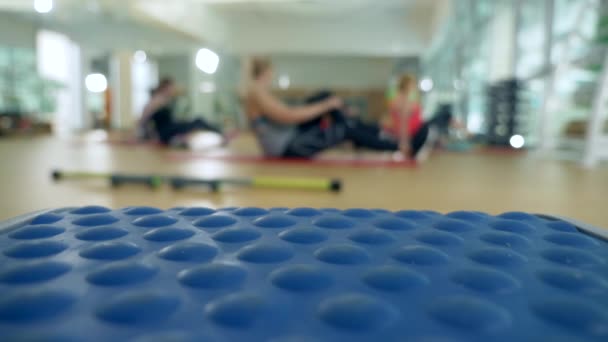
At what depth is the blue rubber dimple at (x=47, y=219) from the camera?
79 centimetres

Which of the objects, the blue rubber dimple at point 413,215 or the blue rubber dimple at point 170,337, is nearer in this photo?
the blue rubber dimple at point 170,337

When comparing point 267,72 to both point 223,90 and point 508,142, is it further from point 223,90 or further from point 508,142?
point 223,90

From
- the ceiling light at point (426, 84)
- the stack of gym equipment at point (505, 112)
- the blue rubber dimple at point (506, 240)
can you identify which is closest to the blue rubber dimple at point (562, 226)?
the blue rubber dimple at point (506, 240)

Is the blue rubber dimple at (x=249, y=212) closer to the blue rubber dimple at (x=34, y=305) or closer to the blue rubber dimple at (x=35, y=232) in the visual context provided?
the blue rubber dimple at (x=35, y=232)

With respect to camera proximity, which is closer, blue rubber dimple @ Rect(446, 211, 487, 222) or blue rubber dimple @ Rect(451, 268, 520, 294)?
blue rubber dimple @ Rect(451, 268, 520, 294)

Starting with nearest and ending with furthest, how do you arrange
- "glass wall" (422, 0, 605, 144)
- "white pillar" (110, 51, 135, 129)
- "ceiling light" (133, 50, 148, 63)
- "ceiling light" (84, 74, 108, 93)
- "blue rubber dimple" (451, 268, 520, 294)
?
"blue rubber dimple" (451, 268, 520, 294), "glass wall" (422, 0, 605, 144), "white pillar" (110, 51, 135, 129), "ceiling light" (133, 50, 148, 63), "ceiling light" (84, 74, 108, 93)

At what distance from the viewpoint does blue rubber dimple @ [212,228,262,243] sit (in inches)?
26.8

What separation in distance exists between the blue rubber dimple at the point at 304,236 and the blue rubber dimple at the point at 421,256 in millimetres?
131

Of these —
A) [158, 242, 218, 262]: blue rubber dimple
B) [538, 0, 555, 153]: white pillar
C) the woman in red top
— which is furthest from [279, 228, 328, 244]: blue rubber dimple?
[538, 0, 555, 153]: white pillar

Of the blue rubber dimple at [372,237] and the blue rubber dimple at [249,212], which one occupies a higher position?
the blue rubber dimple at [249,212]

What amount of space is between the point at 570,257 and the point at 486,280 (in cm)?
19

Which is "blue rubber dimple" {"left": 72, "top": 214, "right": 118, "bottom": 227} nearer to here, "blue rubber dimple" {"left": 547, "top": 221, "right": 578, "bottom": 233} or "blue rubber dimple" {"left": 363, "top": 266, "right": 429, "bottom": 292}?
"blue rubber dimple" {"left": 363, "top": 266, "right": 429, "bottom": 292}

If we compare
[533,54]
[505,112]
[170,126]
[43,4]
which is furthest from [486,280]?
[43,4]

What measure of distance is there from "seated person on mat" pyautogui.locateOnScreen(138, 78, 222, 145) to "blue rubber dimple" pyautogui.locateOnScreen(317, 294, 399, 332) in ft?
15.7
